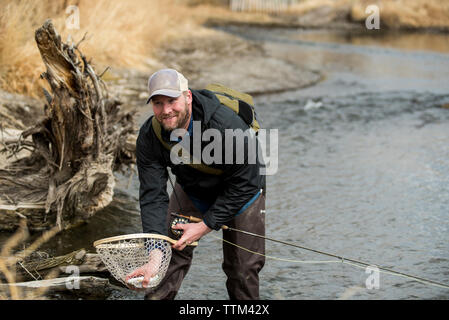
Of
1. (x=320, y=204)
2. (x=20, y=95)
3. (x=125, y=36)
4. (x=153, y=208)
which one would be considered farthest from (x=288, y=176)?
(x=125, y=36)

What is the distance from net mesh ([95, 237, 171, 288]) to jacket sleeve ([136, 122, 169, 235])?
98 mm

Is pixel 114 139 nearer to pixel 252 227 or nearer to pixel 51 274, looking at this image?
pixel 51 274

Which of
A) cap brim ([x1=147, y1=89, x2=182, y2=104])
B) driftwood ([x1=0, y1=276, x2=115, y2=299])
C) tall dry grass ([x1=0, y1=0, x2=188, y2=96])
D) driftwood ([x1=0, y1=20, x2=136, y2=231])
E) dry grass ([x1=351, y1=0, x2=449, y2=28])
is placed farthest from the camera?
dry grass ([x1=351, y1=0, x2=449, y2=28])

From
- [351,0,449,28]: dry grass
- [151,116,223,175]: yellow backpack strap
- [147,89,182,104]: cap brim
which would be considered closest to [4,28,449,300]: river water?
[151,116,223,175]: yellow backpack strap

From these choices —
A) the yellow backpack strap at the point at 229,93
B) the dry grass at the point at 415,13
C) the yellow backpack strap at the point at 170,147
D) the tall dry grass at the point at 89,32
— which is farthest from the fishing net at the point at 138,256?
the dry grass at the point at 415,13

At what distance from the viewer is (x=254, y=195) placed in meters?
4.23

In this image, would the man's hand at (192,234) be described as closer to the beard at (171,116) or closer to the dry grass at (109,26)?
the beard at (171,116)

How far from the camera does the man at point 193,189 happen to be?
378 centimetres

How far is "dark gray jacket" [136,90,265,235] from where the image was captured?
3.88 metres

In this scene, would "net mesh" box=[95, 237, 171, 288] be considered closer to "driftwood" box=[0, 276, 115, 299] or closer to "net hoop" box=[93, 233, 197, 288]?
"net hoop" box=[93, 233, 197, 288]

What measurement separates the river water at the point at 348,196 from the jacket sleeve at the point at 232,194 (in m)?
1.32

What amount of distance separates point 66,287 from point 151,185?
1226mm

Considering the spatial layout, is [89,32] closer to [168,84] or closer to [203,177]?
[203,177]

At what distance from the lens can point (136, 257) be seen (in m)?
4.03
